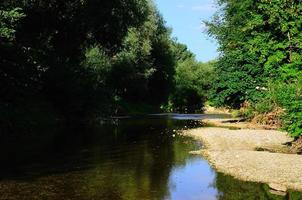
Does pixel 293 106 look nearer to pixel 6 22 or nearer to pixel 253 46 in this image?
pixel 253 46

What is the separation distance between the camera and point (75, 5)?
47344 mm

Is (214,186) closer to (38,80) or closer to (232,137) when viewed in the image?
(232,137)

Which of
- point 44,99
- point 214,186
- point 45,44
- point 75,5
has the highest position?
point 75,5

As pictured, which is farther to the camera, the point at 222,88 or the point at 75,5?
the point at 222,88

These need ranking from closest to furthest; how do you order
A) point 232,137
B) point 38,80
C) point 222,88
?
1. point 232,137
2. point 38,80
3. point 222,88

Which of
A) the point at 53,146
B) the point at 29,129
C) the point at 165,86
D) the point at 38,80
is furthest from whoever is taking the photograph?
the point at 165,86

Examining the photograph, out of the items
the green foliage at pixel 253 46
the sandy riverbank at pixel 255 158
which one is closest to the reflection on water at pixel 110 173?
the sandy riverbank at pixel 255 158

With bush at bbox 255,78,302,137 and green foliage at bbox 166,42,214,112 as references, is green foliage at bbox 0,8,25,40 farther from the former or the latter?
green foliage at bbox 166,42,214,112

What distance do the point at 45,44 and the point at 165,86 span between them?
150ft

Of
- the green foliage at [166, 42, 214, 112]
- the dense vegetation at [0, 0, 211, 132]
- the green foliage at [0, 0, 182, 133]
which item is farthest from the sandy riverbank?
the green foliage at [166, 42, 214, 112]

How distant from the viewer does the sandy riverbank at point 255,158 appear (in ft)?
67.0

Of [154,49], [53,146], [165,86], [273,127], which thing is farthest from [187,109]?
[53,146]

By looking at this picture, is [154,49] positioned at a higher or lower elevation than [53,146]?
higher

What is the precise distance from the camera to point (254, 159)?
25266mm
